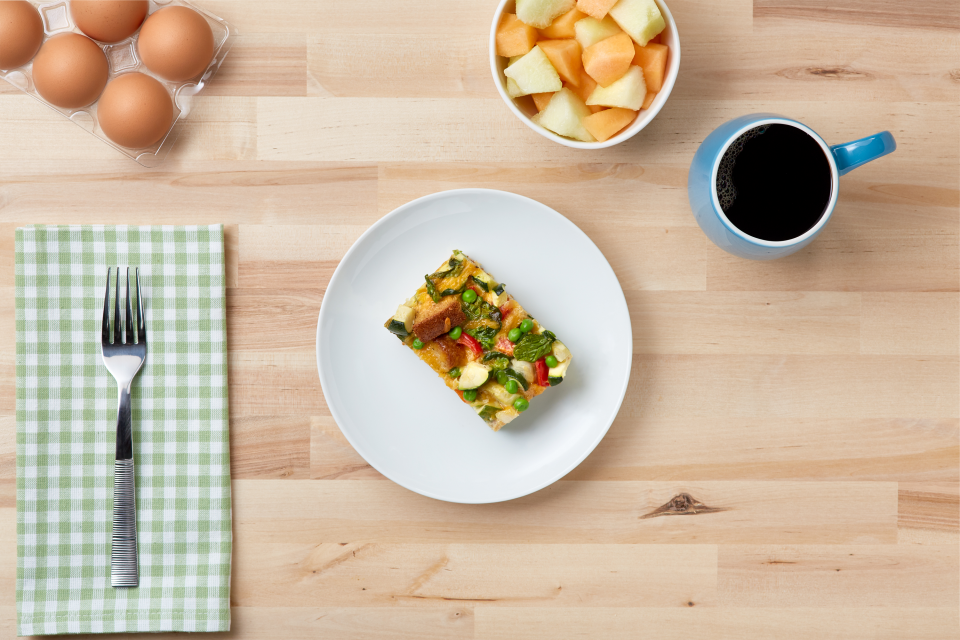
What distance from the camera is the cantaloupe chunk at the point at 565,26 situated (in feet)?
5.22

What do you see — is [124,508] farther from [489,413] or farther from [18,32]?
[18,32]

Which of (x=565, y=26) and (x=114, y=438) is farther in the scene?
(x=114, y=438)

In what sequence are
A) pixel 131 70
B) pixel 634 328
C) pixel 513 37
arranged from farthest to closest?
pixel 634 328 < pixel 131 70 < pixel 513 37

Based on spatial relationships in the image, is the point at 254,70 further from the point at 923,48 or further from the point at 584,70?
the point at 923,48

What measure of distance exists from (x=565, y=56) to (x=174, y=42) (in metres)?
1.00

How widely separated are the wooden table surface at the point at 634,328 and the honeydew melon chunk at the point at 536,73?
20 centimetres

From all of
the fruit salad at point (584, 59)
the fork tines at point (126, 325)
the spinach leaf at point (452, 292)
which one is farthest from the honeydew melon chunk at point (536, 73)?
the fork tines at point (126, 325)

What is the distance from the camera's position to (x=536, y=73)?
159 cm

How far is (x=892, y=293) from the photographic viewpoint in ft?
6.08

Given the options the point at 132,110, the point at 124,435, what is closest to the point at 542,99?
the point at 132,110

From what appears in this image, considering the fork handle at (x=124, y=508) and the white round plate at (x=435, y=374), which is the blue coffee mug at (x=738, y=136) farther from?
the fork handle at (x=124, y=508)

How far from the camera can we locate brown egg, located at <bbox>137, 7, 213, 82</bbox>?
Result: 162cm

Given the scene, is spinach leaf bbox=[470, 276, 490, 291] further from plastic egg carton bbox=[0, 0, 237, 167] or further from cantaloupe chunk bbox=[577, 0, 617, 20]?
plastic egg carton bbox=[0, 0, 237, 167]

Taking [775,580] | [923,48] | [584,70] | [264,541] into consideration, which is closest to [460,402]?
[264,541]
